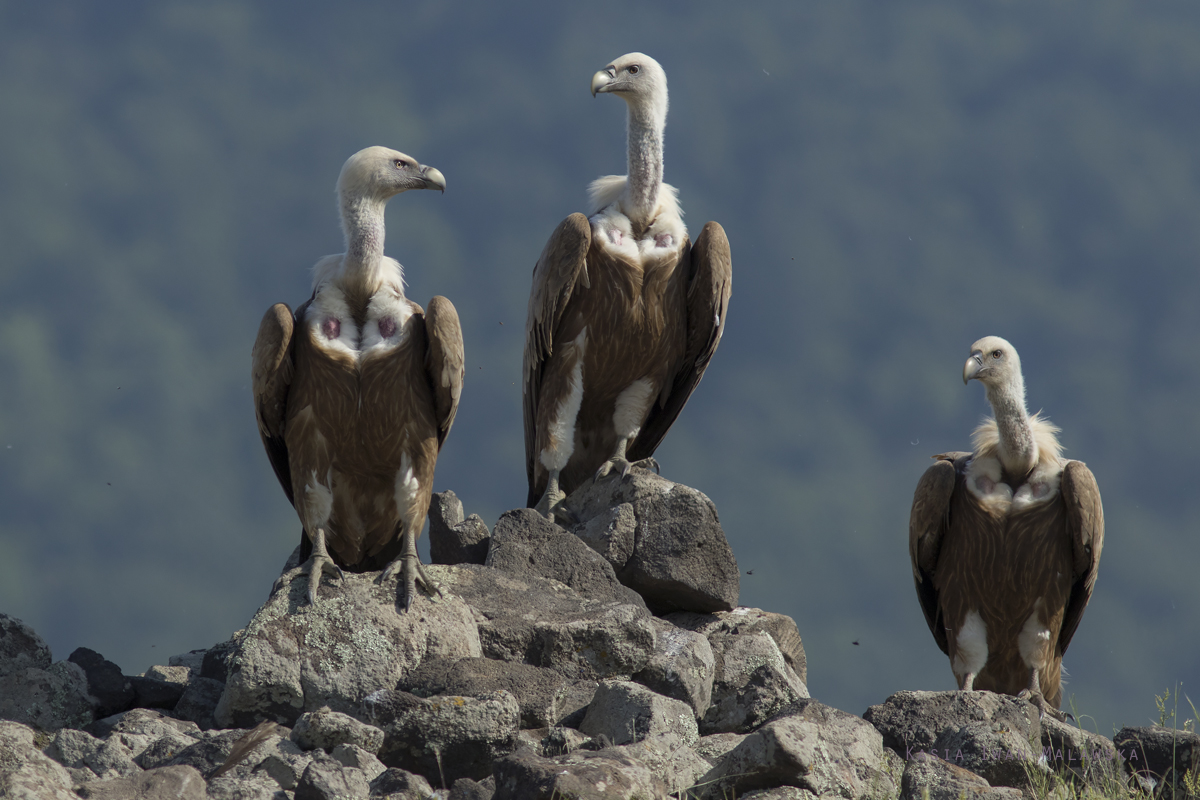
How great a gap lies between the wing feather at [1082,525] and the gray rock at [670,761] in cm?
404

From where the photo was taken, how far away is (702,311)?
383 inches

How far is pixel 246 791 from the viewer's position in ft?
15.7

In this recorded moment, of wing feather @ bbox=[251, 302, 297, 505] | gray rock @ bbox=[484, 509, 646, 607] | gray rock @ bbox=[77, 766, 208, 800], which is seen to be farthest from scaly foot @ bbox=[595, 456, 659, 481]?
gray rock @ bbox=[77, 766, 208, 800]

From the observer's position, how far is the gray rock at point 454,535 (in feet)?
28.8

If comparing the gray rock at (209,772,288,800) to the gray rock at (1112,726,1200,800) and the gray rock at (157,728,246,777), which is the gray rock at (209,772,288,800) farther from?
the gray rock at (1112,726,1200,800)

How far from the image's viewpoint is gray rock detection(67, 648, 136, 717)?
7.04 m

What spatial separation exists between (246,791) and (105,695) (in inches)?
106

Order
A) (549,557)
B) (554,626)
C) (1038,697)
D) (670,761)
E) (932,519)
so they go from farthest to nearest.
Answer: (932,519), (1038,697), (549,557), (554,626), (670,761)

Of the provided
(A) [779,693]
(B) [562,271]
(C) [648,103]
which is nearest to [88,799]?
(A) [779,693]

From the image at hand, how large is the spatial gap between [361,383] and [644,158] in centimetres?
347

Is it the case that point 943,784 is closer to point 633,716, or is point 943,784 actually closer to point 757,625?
point 633,716

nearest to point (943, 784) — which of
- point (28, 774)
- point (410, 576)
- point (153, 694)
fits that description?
point (410, 576)

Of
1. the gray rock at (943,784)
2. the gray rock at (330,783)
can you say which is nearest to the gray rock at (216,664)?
the gray rock at (330,783)

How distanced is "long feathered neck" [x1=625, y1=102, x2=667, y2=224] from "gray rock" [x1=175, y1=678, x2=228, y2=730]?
184 inches
